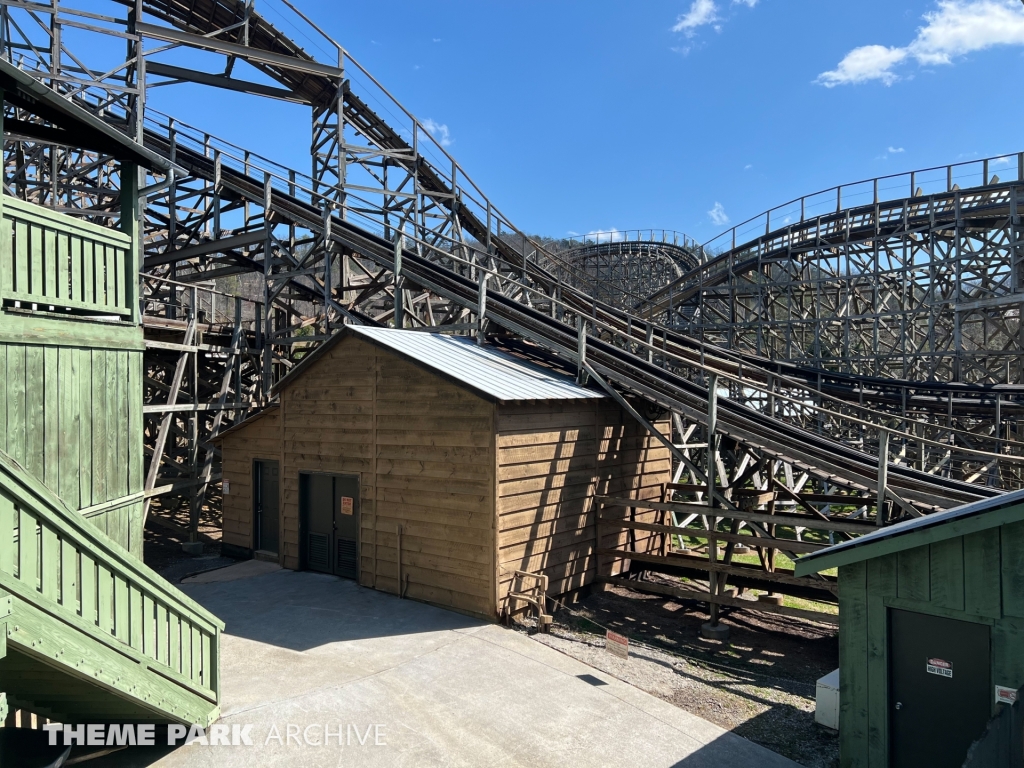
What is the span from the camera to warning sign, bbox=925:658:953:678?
596 cm

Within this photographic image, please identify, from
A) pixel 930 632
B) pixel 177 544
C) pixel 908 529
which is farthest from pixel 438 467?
pixel 177 544

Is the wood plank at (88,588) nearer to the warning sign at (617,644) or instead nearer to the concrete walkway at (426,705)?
the concrete walkway at (426,705)

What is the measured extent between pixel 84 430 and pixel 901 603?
769 centimetres

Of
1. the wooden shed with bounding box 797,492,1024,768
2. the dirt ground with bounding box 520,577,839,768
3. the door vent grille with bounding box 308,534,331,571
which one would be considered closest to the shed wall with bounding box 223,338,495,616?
the door vent grille with bounding box 308,534,331,571

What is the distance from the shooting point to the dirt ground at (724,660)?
7.31 m

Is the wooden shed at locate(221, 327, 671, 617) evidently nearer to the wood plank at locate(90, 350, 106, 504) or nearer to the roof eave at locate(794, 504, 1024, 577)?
the roof eave at locate(794, 504, 1024, 577)

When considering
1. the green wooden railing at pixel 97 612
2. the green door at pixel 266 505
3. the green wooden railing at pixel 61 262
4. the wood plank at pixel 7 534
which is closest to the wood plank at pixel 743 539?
the green wooden railing at pixel 97 612

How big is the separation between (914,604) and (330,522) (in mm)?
9405

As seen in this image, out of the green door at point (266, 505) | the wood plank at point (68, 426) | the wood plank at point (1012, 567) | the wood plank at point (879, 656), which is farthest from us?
the green door at point (266, 505)

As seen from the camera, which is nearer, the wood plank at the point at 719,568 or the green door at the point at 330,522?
the wood plank at the point at 719,568

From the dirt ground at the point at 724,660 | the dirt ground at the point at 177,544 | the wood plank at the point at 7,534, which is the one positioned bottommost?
the dirt ground at the point at 724,660

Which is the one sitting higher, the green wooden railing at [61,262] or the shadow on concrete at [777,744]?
the green wooden railing at [61,262]

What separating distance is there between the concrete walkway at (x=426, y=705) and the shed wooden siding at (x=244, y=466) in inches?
151

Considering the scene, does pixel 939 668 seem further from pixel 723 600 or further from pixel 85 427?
pixel 85 427
